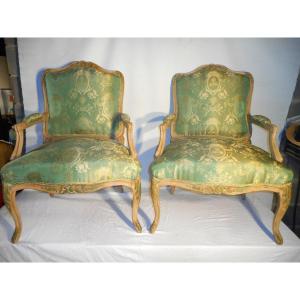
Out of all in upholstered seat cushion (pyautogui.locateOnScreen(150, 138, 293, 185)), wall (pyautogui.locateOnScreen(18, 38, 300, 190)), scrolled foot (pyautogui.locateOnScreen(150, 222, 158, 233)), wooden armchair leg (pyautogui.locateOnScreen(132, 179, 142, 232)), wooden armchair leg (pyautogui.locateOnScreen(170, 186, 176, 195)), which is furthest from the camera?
wooden armchair leg (pyautogui.locateOnScreen(170, 186, 176, 195))

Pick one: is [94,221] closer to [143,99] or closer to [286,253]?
[143,99]

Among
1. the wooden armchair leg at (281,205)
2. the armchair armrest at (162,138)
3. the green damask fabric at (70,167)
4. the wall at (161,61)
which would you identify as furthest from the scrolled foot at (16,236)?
the wooden armchair leg at (281,205)

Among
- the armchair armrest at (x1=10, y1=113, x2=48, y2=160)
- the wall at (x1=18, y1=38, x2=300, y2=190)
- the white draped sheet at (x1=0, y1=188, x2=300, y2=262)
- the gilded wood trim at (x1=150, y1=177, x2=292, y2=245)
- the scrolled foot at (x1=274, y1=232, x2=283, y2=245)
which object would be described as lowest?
the white draped sheet at (x1=0, y1=188, x2=300, y2=262)

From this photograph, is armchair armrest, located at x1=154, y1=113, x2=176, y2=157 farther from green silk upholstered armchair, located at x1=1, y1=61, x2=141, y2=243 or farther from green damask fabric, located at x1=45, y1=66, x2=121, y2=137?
green damask fabric, located at x1=45, y1=66, x2=121, y2=137

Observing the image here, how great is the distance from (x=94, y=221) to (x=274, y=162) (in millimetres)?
1225

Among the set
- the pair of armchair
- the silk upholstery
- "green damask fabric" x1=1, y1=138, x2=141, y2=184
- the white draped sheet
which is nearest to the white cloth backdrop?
the white draped sheet

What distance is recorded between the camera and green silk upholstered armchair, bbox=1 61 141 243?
1.31m

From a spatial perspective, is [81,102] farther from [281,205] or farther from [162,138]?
[281,205]

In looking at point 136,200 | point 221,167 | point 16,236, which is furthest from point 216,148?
point 16,236

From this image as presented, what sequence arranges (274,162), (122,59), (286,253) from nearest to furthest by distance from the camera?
(274,162) < (286,253) < (122,59)

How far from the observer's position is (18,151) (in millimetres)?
1461

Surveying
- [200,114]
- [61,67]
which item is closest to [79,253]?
[200,114]

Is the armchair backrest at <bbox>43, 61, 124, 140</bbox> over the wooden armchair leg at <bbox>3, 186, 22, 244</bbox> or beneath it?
over
